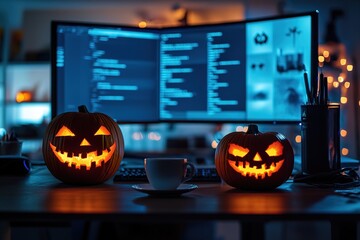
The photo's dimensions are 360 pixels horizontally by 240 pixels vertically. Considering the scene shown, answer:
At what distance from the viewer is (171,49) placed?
1.59m

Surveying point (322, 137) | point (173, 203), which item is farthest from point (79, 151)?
point (322, 137)

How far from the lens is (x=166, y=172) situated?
0.93 metres

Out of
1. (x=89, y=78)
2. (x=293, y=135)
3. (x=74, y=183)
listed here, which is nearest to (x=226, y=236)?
(x=293, y=135)

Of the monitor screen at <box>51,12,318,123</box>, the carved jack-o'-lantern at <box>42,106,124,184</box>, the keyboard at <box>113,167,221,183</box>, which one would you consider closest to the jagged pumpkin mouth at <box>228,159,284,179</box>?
the keyboard at <box>113,167,221,183</box>

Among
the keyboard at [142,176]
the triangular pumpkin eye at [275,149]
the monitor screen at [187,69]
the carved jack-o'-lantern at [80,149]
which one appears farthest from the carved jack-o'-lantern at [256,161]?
the monitor screen at [187,69]

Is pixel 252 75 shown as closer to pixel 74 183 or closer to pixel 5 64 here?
pixel 74 183

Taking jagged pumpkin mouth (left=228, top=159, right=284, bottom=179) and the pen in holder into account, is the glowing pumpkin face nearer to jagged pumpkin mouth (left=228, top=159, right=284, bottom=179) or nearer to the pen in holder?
jagged pumpkin mouth (left=228, top=159, right=284, bottom=179)

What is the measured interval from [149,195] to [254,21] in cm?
77

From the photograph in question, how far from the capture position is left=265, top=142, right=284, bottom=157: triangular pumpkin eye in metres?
1.02

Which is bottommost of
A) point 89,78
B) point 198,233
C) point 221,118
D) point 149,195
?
point 198,233

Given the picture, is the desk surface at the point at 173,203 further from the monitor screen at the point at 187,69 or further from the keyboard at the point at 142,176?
the monitor screen at the point at 187,69

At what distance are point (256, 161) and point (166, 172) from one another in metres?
0.21

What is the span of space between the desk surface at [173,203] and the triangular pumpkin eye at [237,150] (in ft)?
0.25

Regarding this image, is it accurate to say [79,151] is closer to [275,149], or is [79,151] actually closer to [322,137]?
[275,149]
